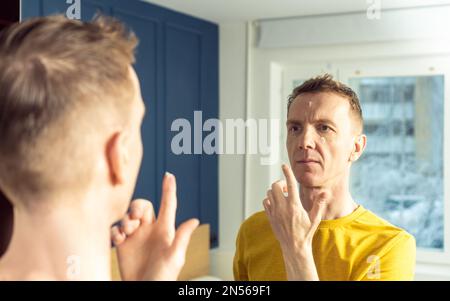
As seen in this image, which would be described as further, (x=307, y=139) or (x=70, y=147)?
(x=307, y=139)

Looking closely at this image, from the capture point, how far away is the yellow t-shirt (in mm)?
414

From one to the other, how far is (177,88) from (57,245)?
113 cm

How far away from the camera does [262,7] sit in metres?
1.28

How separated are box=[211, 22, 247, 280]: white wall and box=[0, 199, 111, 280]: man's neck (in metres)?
0.98

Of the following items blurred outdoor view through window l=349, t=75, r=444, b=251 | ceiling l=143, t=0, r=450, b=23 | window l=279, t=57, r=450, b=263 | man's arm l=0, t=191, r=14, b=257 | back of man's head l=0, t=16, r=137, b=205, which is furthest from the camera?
A: blurred outdoor view through window l=349, t=75, r=444, b=251

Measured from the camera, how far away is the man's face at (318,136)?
394 mm

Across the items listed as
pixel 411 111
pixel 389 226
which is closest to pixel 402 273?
pixel 389 226

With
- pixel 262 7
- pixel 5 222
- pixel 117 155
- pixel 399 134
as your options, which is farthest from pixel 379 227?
pixel 399 134

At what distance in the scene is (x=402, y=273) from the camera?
0.45 metres

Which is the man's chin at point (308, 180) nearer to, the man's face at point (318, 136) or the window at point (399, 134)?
the man's face at point (318, 136)

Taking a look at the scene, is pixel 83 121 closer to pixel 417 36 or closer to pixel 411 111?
pixel 417 36

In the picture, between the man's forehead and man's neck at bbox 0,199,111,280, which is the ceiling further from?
man's neck at bbox 0,199,111,280

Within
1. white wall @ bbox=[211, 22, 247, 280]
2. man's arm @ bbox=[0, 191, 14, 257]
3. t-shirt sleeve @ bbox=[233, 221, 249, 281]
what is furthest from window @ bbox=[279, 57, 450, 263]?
t-shirt sleeve @ bbox=[233, 221, 249, 281]

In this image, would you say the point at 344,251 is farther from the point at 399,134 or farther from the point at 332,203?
the point at 399,134
